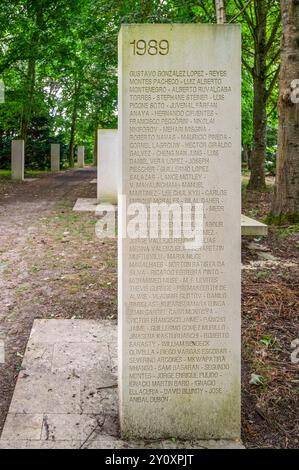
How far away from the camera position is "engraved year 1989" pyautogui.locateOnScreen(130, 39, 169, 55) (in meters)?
2.65

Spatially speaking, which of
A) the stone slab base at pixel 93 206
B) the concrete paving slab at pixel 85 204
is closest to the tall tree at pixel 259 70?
the concrete paving slab at pixel 85 204

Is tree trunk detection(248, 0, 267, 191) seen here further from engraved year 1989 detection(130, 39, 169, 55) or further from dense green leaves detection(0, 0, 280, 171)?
engraved year 1989 detection(130, 39, 169, 55)

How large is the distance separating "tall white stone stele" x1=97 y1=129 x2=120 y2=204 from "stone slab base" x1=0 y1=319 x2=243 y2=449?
7.78 m

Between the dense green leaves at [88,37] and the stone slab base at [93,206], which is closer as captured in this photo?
the stone slab base at [93,206]

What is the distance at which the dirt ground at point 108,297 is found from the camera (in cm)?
331

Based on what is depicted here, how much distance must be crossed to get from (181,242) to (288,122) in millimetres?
6162

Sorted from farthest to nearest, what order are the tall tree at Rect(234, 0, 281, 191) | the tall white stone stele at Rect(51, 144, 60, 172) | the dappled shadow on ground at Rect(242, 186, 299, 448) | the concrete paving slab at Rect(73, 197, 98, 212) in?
the tall white stone stele at Rect(51, 144, 60, 172)
the tall tree at Rect(234, 0, 281, 191)
the concrete paving slab at Rect(73, 197, 98, 212)
the dappled shadow on ground at Rect(242, 186, 299, 448)

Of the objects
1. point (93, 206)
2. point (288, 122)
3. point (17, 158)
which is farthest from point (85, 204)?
point (17, 158)

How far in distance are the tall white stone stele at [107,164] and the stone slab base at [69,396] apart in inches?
306

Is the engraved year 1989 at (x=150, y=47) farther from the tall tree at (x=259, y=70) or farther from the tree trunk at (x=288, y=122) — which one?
the tall tree at (x=259, y=70)

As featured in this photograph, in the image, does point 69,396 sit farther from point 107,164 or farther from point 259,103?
point 259,103

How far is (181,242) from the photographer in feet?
9.14

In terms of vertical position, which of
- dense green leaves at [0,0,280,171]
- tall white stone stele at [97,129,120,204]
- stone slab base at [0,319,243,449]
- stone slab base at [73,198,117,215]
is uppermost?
dense green leaves at [0,0,280,171]

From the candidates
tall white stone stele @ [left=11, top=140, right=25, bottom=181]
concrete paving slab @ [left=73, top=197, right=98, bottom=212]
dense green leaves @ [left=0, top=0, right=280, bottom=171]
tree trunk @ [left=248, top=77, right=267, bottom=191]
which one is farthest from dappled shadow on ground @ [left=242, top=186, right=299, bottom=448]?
tall white stone stele @ [left=11, top=140, right=25, bottom=181]
